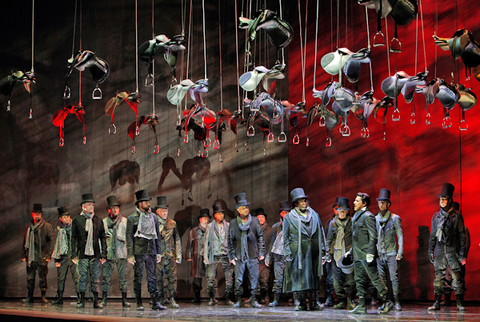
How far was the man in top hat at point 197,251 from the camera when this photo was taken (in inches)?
411

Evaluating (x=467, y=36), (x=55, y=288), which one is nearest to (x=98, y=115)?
(x=55, y=288)

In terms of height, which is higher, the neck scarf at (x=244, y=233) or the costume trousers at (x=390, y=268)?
the neck scarf at (x=244, y=233)

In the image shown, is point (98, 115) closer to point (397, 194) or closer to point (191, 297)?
point (191, 297)

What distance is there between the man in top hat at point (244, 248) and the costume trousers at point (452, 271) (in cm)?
258

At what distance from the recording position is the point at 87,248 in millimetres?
8477

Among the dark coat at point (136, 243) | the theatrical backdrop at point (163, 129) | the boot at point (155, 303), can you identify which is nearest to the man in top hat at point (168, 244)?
the boot at point (155, 303)

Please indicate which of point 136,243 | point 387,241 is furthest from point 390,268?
point 136,243

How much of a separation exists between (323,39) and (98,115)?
4.90 m

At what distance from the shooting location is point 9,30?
38.3ft

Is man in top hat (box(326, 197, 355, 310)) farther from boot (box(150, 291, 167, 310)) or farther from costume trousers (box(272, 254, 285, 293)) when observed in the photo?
boot (box(150, 291, 167, 310))

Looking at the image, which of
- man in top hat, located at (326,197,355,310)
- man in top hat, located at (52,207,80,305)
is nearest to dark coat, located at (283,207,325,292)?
man in top hat, located at (326,197,355,310)

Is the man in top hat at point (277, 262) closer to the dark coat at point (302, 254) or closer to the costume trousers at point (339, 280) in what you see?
the costume trousers at point (339, 280)

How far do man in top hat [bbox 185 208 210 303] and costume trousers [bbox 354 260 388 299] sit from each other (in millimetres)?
3604

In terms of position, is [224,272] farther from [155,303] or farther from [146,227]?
[146,227]
